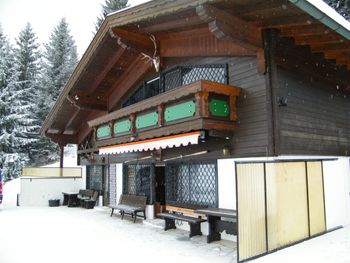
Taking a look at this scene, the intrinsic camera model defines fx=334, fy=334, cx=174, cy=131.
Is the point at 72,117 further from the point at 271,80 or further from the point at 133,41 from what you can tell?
the point at 271,80

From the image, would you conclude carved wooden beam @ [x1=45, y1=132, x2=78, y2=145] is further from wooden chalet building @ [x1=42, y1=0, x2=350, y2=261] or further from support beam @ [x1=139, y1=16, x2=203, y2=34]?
support beam @ [x1=139, y1=16, x2=203, y2=34]

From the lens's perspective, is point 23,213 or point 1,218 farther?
point 23,213

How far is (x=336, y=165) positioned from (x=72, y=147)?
31587mm

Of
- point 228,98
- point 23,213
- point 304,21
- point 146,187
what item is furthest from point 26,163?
point 304,21

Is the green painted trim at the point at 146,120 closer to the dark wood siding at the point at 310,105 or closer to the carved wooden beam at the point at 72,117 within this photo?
the dark wood siding at the point at 310,105

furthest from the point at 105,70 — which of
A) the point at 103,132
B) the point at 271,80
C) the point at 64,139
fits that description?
the point at 271,80

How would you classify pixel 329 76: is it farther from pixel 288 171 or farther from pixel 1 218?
pixel 1 218

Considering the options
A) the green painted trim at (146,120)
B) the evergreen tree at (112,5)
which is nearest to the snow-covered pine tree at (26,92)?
the evergreen tree at (112,5)

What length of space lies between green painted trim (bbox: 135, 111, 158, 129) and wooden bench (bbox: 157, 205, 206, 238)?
2.82 metres

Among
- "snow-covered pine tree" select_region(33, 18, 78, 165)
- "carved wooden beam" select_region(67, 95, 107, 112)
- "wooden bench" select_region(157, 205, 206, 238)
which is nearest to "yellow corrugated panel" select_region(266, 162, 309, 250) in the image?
"wooden bench" select_region(157, 205, 206, 238)

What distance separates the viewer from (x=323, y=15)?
6750 mm

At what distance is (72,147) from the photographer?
36656 mm

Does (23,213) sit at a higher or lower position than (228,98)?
lower

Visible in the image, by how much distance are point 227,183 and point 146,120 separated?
329cm
